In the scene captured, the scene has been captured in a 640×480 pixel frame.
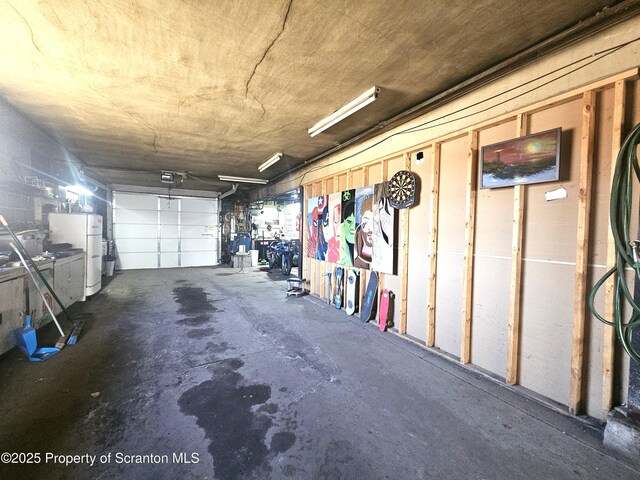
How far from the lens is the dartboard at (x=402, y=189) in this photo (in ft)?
11.4

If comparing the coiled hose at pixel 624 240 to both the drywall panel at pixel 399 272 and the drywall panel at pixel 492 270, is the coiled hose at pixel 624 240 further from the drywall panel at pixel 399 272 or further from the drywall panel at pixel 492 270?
the drywall panel at pixel 399 272

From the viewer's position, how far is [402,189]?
3.60 m

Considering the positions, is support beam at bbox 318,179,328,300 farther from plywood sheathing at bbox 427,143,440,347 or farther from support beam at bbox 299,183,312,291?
plywood sheathing at bbox 427,143,440,347

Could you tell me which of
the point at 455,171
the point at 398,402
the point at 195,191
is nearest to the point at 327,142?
the point at 455,171

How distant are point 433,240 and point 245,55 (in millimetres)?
2752

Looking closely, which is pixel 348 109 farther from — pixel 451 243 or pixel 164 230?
pixel 164 230

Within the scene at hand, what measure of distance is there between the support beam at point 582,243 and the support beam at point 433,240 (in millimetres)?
1302

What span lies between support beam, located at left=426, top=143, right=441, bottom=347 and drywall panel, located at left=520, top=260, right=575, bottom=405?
0.94m

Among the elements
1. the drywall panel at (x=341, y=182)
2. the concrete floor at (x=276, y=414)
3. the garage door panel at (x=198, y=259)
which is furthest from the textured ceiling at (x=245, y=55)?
the garage door panel at (x=198, y=259)

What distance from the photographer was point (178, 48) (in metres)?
2.27

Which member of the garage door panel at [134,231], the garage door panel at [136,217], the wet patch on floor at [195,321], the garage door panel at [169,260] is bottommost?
the wet patch on floor at [195,321]

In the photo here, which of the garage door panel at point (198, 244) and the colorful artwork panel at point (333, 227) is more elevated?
the colorful artwork panel at point (333, 227)

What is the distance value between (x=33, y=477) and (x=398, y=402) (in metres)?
2.40

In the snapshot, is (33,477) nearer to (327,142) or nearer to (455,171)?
(455,171)
